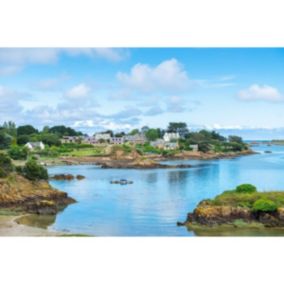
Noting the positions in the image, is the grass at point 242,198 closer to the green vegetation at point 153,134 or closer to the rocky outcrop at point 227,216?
the rocky outcrop at point 227,216

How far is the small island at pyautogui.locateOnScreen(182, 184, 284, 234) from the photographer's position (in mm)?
5707

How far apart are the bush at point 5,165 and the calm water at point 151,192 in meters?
0.47

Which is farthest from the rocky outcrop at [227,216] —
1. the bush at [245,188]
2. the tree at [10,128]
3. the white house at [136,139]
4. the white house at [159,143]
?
the tree at [10,128]

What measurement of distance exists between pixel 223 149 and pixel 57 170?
1.83 meters

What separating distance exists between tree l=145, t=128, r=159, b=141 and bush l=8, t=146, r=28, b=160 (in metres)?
1.34

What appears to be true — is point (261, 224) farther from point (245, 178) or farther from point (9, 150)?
point (9, 150)

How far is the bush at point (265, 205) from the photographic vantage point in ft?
18.6

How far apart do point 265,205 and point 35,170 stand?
246cm

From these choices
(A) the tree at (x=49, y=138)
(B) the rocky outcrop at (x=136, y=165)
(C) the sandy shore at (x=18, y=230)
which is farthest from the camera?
(B) the rocky outcrop at (x=136, y=165)

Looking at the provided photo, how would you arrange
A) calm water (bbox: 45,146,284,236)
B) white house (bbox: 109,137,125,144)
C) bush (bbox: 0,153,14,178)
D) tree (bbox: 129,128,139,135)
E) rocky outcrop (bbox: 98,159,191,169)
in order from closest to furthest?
calm water (bbox: 45,146,284,236) → tree (bbox: 129,128,139,135) → bush (bbox: 0,153,14,178) → white house (bbox: 109,137,125,144) → rocky outcrop (bbox: 98,159,191,169)

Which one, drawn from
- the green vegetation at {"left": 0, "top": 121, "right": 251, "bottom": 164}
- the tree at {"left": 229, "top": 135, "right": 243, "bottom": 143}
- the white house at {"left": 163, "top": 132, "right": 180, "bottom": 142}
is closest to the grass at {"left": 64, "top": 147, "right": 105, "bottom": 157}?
the green vegetation at {"left": 0, "top": 121, "right": 251, "bottom": 164}

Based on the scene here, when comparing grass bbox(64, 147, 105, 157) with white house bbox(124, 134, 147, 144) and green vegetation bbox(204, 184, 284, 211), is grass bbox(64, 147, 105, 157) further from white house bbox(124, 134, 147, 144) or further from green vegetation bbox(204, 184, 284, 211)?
green vegetation bbox(204, 184, 284, 211)

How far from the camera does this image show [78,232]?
561 centimetres

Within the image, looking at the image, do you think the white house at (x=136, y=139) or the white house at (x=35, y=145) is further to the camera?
the white house at (x=35, y=145)
